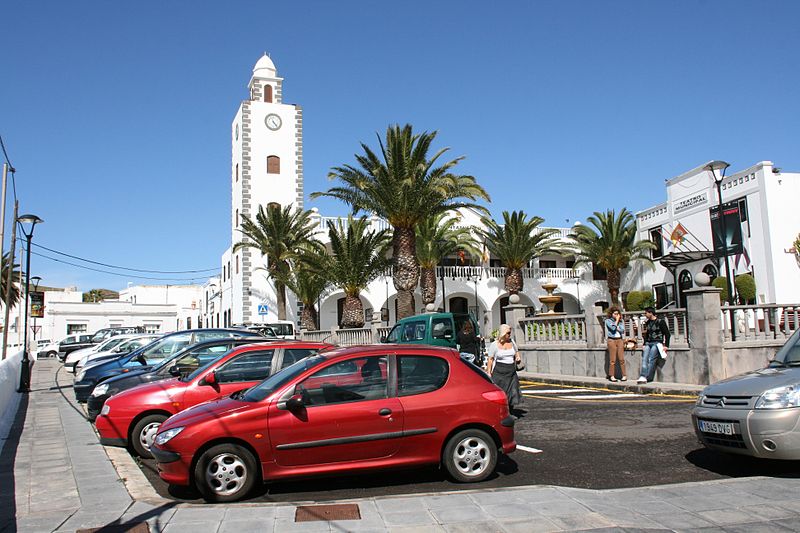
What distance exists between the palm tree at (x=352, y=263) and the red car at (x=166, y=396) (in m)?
25.5

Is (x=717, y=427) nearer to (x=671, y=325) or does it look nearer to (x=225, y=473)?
(x=225, y=473)

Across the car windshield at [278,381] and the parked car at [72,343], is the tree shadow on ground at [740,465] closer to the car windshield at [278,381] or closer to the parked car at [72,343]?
the car windshield at [278,381]

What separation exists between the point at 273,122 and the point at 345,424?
42.3 metres

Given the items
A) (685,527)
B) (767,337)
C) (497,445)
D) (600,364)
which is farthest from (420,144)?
(685,527)

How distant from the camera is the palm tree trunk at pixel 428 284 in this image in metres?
41.0

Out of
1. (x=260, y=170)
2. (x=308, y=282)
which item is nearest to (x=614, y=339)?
(x=308, y=282)

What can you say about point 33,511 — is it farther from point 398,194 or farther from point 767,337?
point 398,194

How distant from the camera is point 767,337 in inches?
632

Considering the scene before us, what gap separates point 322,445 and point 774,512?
3.98m

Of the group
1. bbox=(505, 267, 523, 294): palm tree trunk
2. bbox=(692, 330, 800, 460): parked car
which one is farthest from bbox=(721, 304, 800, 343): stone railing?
bbox=(505, 267, 523, 294): palm tree trunk

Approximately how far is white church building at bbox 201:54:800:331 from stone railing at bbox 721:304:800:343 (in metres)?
19.9

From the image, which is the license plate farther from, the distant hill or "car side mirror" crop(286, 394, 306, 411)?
the distant hill

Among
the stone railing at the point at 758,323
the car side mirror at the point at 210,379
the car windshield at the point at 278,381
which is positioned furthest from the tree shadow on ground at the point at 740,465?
the stone railing at the point at 758,323

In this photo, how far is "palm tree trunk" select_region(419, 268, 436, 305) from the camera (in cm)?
4097
